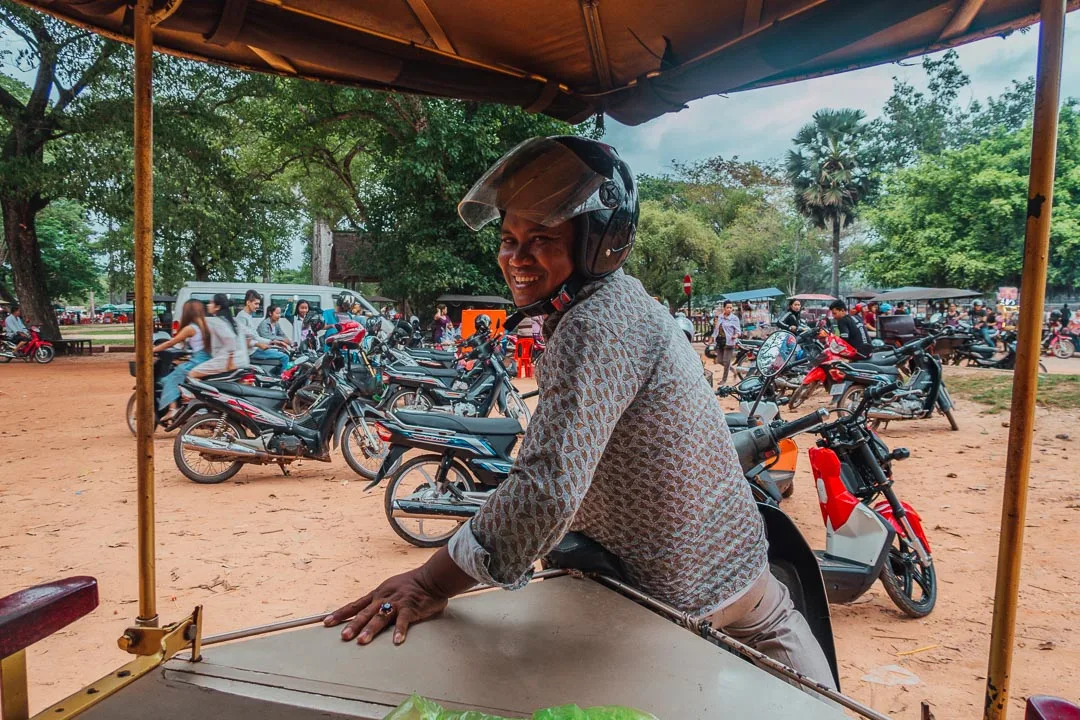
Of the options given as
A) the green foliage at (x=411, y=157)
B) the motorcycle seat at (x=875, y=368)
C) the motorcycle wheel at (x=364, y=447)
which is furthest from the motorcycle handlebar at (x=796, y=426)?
the green foliage at (x=411, y=157)

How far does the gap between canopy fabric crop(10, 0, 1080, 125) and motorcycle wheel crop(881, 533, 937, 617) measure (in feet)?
8.16

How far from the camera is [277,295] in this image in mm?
14750

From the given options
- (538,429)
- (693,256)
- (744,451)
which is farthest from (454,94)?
(693,256)

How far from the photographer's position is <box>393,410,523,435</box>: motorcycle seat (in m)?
4.53

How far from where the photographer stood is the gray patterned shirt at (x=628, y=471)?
1.15 meters

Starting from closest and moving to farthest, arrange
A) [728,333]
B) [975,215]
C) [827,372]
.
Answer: [827,372], [728,333], [975,215]

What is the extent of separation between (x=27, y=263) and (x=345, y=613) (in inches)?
866

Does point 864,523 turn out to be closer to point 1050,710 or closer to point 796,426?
point 796,426

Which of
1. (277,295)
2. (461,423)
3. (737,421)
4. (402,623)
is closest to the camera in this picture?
(402,623)

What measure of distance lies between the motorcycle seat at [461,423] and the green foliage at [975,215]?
80.8 feet

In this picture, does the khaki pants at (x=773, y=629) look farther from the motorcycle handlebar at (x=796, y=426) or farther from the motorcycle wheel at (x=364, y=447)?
the motorcycle wheel at (x=364, y=447)

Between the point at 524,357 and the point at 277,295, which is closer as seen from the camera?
the point at 524,357

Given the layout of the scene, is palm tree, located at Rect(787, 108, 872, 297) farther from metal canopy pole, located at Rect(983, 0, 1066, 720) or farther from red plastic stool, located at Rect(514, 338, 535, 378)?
metal canopy pole, located at Rect(983, 0, 1066, 720)

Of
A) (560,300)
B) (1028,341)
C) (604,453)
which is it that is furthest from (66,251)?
(1028,341)
